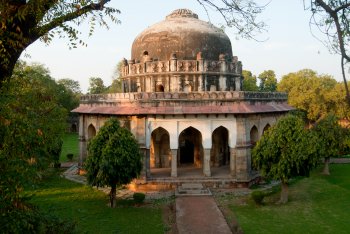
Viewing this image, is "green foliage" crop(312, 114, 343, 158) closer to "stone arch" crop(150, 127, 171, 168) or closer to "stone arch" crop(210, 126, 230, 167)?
"stone arch" crop(210, 126, 230, 167)

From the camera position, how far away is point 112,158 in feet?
46.4

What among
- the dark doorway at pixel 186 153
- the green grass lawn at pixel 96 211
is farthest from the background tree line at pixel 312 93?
the green grass lawn at pixel 96 211

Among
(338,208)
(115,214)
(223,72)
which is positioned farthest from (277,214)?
(223,72)

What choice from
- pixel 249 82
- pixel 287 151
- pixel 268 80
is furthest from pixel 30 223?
pixel 268 80

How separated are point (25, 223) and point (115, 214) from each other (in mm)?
9600

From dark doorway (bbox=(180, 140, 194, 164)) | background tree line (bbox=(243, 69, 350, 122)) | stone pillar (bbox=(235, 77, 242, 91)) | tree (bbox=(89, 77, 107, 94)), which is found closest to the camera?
dark doorway (bbox=(180, 140, 194, 164))

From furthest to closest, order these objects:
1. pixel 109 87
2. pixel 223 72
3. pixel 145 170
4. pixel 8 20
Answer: pixel 109 87, pixel 223 72, pixel 145 170, pixel 8 20

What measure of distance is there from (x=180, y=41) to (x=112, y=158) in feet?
32.5

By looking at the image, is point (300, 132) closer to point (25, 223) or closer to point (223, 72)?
point (223, 72)

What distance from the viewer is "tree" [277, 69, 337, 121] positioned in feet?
125

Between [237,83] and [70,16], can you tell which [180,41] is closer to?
[237,83]

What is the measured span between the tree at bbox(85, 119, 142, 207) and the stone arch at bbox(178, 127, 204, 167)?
6.27 meters

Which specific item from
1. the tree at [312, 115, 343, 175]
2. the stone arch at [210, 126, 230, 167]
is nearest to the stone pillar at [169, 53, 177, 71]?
the stone arch at [210, 126, 230, 167]

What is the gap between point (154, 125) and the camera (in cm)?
1802
